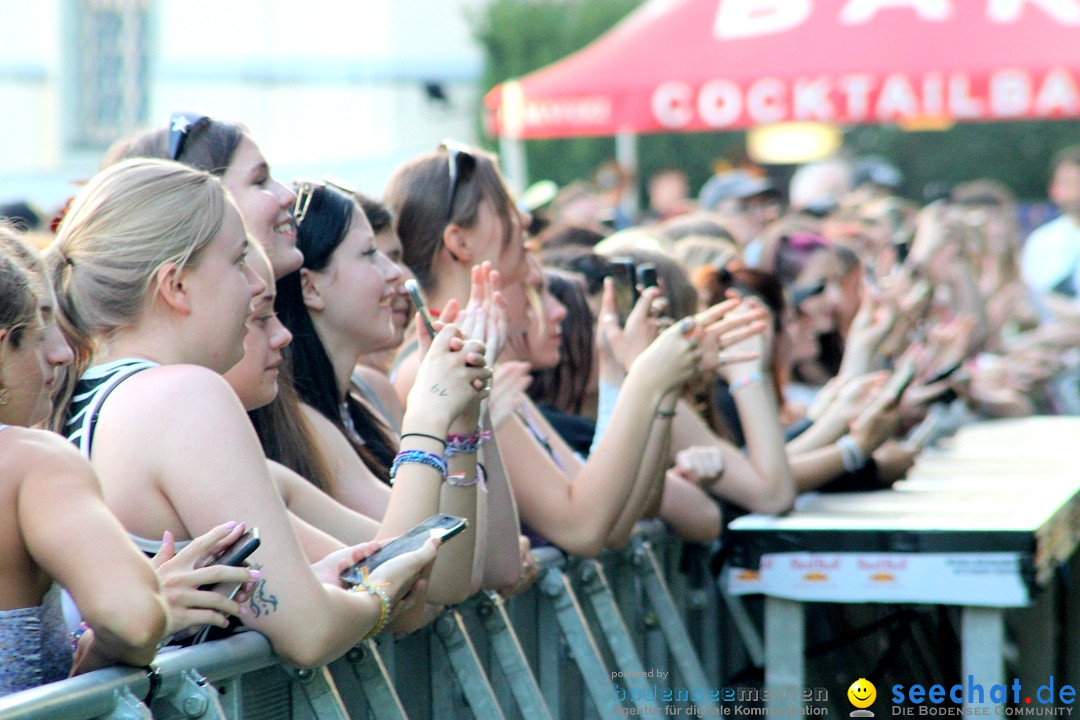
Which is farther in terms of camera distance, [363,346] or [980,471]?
[980,471]

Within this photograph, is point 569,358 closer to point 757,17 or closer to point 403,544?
point 403,544

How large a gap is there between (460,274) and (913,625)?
289cm

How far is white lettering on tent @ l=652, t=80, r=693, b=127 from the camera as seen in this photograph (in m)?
8.91

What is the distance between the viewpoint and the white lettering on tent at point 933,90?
330 inches

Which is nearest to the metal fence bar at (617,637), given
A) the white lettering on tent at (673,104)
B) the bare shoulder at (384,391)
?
the bare shoulder at (384,391)

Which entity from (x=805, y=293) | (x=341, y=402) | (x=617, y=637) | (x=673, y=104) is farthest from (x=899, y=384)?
(x=673, y=104)

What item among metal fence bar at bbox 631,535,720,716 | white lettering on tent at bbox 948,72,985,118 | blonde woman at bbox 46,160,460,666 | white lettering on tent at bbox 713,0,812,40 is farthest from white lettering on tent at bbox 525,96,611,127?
blonde woman at bbox 46,160,460,666

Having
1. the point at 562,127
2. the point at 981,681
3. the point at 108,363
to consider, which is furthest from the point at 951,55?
the point at 108,363

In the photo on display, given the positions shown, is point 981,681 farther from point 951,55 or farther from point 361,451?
point 951,55

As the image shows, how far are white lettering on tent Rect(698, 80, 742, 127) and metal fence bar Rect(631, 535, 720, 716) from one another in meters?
5.27

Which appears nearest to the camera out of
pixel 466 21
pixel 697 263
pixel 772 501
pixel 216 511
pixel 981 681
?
pixel 216 511

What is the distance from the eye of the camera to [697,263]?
17.6 ft

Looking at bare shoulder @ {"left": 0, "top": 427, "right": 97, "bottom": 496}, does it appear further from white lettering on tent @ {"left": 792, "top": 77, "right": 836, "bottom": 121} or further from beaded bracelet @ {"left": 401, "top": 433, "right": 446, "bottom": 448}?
white lettering on tent @ {"left": 792, "top": 77, "right": 836, "bottom": 121}

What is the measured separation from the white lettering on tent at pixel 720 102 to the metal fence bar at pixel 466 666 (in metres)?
6.26
